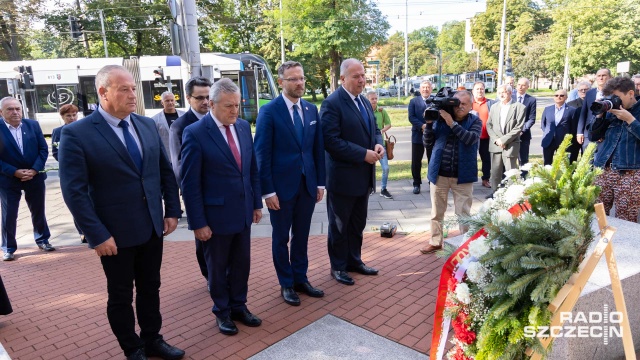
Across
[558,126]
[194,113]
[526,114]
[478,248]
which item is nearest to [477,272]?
[478,248]

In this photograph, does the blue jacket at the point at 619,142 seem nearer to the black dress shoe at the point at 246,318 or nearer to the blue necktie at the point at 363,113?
the blue necktie at the point at 363,113

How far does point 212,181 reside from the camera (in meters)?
3.37

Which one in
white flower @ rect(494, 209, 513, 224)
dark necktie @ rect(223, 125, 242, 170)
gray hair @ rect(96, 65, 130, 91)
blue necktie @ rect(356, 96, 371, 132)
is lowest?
white flower @ rect(494, 209, 513, 224)

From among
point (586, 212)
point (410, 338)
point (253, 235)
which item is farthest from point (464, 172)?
point (253, 235)

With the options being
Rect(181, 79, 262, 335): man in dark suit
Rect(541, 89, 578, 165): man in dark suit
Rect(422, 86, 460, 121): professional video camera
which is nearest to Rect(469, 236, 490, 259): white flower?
Rect(181, 79, 262, 335): man in dark suit

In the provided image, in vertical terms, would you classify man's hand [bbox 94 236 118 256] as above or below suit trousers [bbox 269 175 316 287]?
above

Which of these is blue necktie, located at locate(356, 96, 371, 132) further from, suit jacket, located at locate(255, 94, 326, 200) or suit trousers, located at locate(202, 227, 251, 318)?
suit trousers, located at locate(202, 227, 251, 318)

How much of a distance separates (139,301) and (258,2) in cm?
3881

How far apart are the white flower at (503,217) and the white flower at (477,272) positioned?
24 centimetres

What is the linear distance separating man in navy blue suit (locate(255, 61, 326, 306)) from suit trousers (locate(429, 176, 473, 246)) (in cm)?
148

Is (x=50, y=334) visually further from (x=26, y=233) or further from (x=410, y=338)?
(x=26, y=233)

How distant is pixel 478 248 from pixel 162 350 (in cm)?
241

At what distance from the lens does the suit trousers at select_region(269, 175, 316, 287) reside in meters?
3.94

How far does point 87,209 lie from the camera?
2713mm
